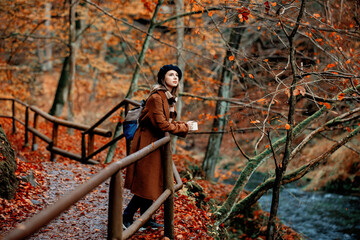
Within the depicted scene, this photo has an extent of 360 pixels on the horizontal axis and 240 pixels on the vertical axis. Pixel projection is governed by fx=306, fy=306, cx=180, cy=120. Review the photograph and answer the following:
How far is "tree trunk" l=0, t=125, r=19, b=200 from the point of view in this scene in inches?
173

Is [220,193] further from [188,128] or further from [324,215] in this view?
[188,128]

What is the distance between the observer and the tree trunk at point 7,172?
4.39 m

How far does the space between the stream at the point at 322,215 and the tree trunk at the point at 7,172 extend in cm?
587

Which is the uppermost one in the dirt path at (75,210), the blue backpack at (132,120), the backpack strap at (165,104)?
the backpack strap at (165,104)

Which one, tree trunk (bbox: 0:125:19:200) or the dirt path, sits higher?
tree trunk (bbox: 0:125:19:200)

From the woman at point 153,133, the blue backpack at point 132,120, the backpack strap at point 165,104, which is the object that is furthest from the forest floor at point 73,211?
the backpack strap at point 165,104

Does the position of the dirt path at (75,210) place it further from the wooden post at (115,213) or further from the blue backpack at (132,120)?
the wooden post at (115,213)

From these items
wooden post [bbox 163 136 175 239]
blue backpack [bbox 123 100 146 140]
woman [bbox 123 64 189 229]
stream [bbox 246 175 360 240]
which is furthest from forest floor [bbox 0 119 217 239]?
stream [bbox 246 175 360 240]

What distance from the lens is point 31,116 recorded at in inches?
682

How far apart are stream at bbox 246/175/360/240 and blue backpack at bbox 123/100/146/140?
5.11m

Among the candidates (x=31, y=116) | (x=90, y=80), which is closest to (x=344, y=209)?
(x=31, y=116)

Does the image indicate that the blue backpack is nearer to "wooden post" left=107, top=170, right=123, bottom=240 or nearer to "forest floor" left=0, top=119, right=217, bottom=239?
"forest floor" left=0, top=119, right=217, bottom=239

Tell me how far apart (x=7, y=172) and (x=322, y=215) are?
9.32 m

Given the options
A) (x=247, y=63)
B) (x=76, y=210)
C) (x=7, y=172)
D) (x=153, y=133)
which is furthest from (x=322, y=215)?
(x=7, y=172)
